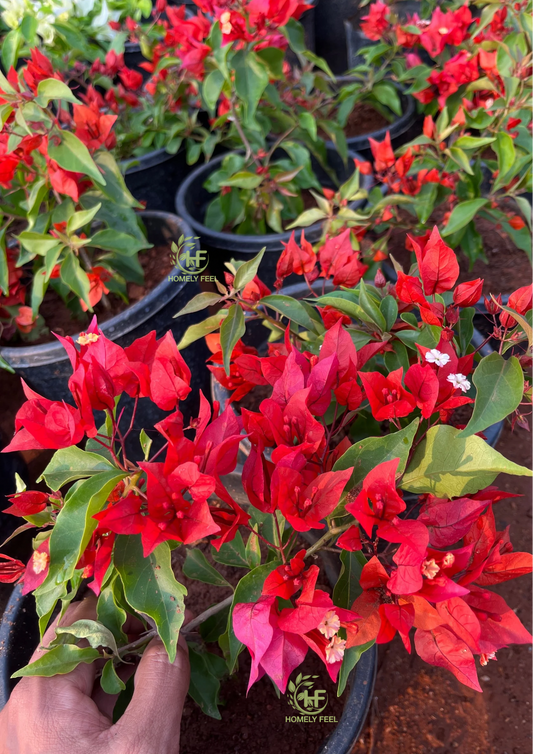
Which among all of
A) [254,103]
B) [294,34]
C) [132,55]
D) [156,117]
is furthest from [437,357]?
[132,55]

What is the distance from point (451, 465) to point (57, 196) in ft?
3.04

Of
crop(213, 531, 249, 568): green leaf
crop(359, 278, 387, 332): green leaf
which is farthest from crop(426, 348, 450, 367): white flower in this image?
crop(213, 531, 249, 568): green leaf

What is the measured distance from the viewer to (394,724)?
0.86 meters

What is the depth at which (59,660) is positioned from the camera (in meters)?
0.50

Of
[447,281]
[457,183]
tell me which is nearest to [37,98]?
[447,281]

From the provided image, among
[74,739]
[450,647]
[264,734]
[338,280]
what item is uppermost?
[338,280]

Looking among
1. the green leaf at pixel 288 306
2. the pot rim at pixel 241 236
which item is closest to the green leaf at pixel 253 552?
the green leaf at pixel 288 306

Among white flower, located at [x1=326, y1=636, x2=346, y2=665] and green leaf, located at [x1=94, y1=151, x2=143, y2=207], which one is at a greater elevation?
green leaf, located at [x1=94, y1=151, x2=143, y2=207]

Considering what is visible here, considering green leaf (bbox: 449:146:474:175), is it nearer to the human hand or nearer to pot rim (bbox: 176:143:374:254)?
pot rim (bbox: 176:143:374:254)

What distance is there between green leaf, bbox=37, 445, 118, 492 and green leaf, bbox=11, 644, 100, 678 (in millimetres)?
164

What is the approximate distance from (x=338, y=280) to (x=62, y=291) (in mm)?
751

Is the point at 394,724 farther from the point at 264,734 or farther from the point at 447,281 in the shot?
the point at 447,281

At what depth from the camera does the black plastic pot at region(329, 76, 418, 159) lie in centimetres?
169

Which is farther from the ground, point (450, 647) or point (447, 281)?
point (447, 281)
